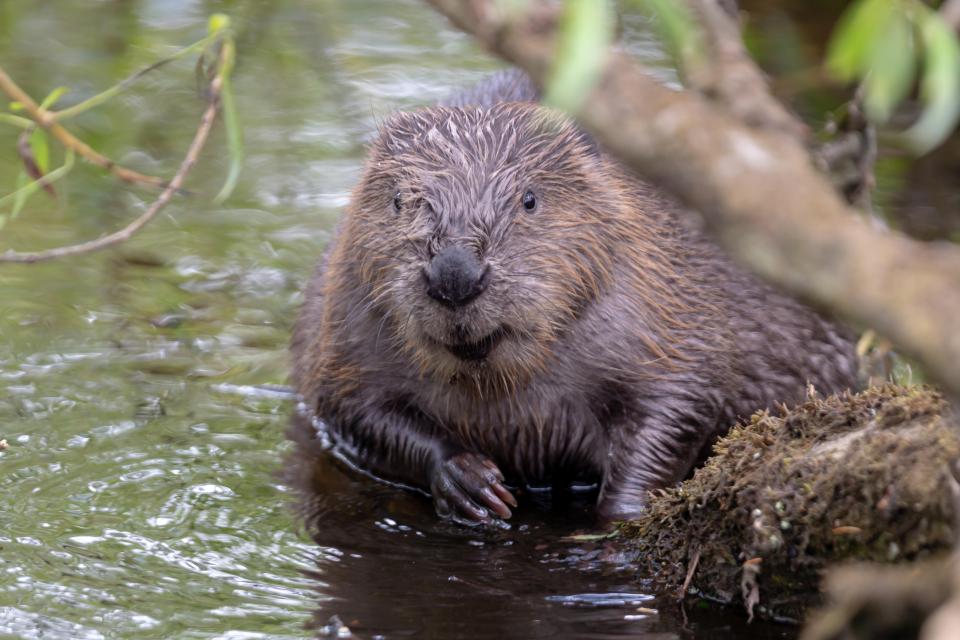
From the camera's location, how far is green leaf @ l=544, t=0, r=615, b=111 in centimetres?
125

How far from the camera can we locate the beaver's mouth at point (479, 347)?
132 inches

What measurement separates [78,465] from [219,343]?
104 cm

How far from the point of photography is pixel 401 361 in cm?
377

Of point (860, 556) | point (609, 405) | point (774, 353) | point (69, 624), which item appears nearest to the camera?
point (860, 556)

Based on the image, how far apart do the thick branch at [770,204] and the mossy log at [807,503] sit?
1.02m

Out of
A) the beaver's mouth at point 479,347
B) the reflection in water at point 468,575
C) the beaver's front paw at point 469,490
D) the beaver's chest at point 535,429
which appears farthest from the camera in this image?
the beaver's chest at point 535,429

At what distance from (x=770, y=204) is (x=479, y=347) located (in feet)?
6.35

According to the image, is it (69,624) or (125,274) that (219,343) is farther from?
(69,624)

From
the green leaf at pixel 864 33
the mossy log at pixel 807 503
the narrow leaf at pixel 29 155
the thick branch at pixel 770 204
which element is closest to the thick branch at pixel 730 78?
the thick branch at pixel 770 204

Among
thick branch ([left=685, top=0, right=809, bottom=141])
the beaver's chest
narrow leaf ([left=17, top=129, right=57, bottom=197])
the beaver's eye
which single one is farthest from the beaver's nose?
thick branch ([left=685, top=0, right=809, bottom=141])

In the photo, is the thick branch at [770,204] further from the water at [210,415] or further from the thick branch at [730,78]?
the water at [210,415]

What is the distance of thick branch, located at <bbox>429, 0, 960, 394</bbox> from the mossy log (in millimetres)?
1021

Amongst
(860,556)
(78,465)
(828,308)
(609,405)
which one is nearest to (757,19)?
(609,405)

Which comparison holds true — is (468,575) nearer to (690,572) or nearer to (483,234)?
(690,572)
